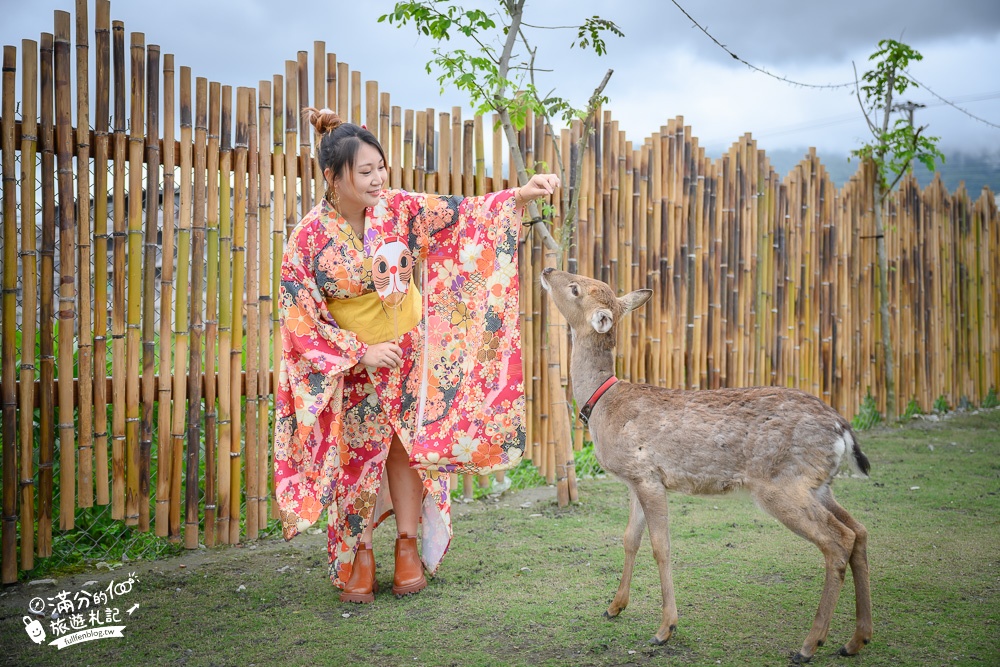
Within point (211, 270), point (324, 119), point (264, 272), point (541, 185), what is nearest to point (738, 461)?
point (541, 185)

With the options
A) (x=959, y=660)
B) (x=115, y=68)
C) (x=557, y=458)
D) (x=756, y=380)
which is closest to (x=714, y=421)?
(x=959, y=660)

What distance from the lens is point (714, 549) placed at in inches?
165

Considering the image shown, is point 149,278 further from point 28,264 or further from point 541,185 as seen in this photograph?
point 541,185

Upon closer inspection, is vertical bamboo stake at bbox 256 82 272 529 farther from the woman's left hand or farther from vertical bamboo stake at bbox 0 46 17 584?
the woman's left hand

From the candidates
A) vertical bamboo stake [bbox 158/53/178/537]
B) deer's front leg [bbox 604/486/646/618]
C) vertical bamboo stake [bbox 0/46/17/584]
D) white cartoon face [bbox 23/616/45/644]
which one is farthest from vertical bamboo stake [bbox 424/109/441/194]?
white cartoon face [bbox 23/616/45/644]

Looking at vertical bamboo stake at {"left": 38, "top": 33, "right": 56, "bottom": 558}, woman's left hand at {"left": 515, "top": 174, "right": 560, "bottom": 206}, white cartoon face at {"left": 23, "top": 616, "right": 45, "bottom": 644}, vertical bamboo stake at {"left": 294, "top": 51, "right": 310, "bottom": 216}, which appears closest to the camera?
white cartoon face at {"left": 23, "top": 616, "right": 45, "bottom": 644}

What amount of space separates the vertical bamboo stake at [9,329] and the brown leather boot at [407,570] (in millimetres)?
1752

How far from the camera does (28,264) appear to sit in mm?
3799

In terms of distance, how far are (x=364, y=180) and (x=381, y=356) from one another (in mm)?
742

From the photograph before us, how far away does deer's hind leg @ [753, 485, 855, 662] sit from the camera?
2904 mm

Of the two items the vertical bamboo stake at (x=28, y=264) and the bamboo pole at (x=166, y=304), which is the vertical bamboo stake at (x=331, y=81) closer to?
the bamboo pole at (x=166, y=304)

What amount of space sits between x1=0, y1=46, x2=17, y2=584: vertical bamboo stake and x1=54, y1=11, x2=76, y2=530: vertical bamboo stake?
116 millimetres

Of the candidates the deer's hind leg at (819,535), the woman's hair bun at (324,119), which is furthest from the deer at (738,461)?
the woman's hair bun at (324,119)

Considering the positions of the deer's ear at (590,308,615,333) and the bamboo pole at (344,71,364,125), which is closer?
the deer's ear at (590,308,615,333)
